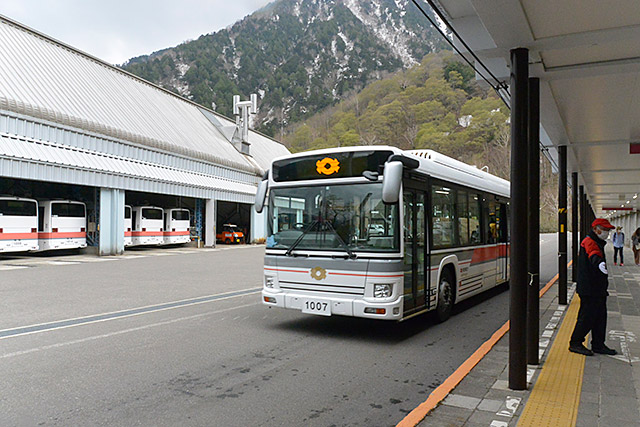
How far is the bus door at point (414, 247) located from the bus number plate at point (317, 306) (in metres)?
1.16

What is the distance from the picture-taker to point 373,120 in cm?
9256

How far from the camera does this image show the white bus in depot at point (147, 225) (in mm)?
31531

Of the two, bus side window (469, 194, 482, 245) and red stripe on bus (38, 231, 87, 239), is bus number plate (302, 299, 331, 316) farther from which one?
red stripe on bus (38, 231, 87, 239)

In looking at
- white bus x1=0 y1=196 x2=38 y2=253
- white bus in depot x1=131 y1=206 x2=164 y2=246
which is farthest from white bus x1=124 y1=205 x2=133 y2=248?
white bus x1=0 y1=196 x2=38 y2=253

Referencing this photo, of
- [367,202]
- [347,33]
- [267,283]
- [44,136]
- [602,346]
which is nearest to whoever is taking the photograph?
[602,346]

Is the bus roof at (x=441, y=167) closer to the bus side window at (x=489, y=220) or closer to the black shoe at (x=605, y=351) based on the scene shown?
the bus side window at (x=489, y=220)

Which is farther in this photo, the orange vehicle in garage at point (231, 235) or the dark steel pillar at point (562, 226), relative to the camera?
the orange vehicle in garage at point (231, 235)

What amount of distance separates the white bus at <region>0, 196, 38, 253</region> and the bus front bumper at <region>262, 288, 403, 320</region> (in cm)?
2014

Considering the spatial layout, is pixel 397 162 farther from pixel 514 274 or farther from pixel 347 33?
pixel 347 33

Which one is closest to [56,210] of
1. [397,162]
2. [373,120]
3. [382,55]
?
[397,162]

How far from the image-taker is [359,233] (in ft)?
24.2

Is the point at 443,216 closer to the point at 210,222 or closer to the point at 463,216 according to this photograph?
the point at 463,216

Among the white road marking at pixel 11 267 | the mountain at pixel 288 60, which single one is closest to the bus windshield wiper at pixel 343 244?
the white road marking at pixel 11 267

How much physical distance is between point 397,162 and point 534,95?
2.09m
